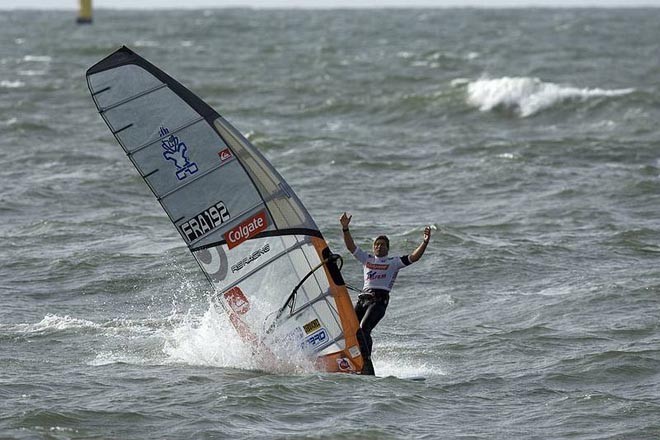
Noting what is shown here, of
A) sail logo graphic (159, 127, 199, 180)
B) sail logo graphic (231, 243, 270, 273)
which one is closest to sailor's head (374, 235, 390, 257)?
sail logo graphic (231, 243, 270, 273)

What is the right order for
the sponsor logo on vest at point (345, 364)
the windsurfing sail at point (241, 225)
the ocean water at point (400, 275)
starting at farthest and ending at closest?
the sponsor logo on vest at point (345, 364) → the windsurfing sail at point (241, 225) → the ocean water at point (400, 275)

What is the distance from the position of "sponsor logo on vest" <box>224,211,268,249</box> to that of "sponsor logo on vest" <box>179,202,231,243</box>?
13 cm

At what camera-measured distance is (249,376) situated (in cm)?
1138

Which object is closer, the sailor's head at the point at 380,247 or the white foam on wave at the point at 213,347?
the sailor's head at the point at 380,247

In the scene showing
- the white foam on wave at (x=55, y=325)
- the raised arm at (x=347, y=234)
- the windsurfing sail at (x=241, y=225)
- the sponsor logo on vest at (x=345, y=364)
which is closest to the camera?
the raised arm at (x=347, y=234)

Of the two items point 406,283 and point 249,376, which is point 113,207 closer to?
point 406,283

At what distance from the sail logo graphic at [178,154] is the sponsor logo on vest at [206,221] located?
1.23 feet

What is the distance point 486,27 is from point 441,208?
5937 centimetres

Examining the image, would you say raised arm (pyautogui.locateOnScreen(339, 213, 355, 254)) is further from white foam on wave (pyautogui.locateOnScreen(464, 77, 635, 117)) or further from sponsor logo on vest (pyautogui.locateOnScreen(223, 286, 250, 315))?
white foam on wave (pyautogui.locateOnScreen(464, 77, 635, 117))

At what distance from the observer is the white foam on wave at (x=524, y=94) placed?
106 ft

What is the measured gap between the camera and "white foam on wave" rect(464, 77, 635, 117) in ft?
106

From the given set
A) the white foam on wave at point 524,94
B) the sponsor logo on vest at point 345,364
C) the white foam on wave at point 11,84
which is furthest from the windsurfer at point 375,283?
the white foam on wave at point 11,84

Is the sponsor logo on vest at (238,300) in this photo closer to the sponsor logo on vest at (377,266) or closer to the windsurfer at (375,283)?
the windsurfer at (375,283)

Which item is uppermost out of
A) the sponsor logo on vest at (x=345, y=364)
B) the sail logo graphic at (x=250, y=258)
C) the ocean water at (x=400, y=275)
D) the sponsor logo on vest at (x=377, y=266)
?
the sail logo graphic at (x=250, y=258)
